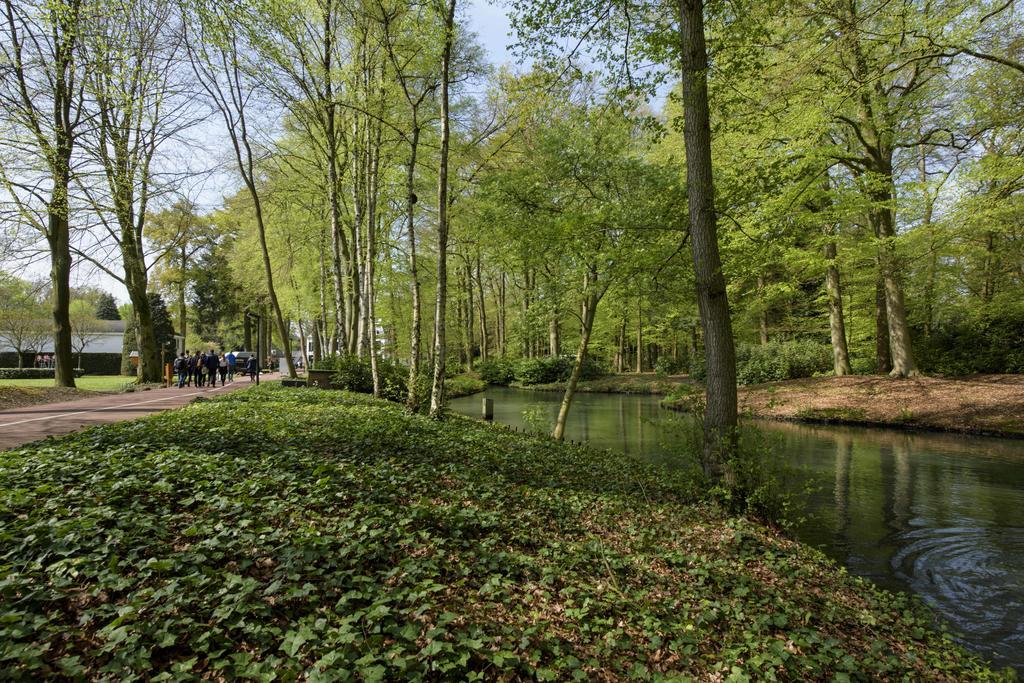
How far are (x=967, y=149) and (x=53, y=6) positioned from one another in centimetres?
2489

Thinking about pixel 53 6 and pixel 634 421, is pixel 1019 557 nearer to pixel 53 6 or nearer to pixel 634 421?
pixel 634 421

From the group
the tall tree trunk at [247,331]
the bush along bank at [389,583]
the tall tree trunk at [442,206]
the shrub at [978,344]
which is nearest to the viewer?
the bush along bank at [389,583]

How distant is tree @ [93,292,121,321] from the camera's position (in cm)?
5488

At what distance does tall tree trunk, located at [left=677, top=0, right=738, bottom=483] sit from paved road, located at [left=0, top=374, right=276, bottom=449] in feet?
32.0

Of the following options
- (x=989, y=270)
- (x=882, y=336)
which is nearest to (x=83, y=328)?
(x=882, y=336)

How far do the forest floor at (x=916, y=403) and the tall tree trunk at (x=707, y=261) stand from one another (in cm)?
783

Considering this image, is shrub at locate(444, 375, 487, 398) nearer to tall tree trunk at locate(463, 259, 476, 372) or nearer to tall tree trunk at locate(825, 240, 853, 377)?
tall tree trunk at locate(463, 259, 476, 372)

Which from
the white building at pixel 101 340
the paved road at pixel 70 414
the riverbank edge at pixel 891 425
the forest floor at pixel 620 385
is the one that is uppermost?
the white building at pixel 101 340

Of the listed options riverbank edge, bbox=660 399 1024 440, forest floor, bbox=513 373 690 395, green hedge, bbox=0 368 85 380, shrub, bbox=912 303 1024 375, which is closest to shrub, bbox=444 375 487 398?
forest floor, bbox=513 373 690 395

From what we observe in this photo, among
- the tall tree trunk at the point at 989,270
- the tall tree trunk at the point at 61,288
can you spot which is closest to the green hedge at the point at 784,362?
the tall tree trunk at the point at 989,270

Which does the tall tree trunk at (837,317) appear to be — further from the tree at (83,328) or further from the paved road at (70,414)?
the tree at (83,328)

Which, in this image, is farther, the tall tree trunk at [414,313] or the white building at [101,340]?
the white building at [101,340]

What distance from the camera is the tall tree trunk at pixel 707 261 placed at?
652cm

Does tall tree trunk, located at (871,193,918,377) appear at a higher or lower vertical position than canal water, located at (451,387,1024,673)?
higher
